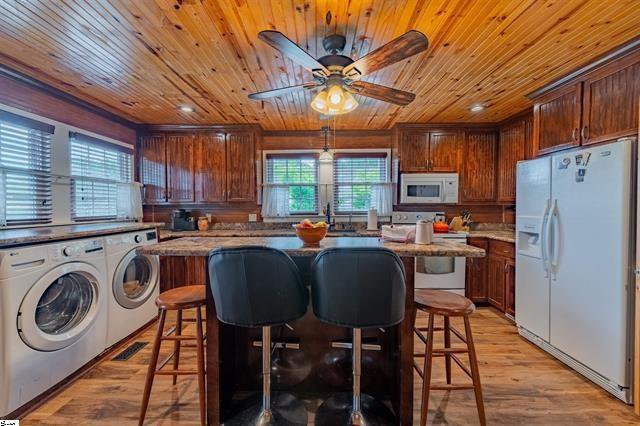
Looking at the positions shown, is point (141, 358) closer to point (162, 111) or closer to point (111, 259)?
point (111, 259)

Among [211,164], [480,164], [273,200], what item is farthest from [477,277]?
[211,164]

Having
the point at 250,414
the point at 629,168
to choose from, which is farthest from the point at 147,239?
the point at 629,168

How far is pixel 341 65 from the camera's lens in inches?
72.8

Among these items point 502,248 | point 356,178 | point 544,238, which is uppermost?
point 356,178

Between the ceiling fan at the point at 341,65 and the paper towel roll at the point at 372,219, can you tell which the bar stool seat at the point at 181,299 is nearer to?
the ceiling fan at the point at 341,65

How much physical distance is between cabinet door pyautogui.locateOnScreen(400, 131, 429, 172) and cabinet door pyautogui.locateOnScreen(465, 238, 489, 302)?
120cm

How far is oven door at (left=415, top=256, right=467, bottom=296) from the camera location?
3516 millimetres

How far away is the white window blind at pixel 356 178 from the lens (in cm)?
419

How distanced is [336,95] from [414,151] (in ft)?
8.23

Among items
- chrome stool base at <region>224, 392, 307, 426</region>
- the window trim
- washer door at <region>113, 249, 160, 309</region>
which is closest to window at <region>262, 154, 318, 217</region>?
the window trim

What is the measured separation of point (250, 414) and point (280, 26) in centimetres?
239

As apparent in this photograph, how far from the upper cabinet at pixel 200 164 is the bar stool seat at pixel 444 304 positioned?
2.89m

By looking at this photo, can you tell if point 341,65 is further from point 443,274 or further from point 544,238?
point 443,274

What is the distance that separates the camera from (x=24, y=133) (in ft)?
8.28
